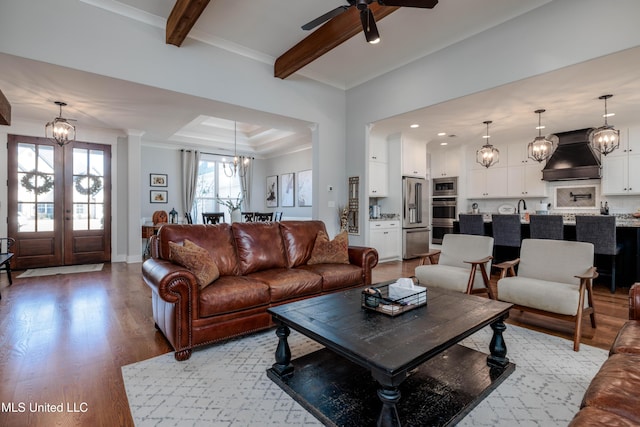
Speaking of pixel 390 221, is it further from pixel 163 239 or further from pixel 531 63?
pixel 163 239

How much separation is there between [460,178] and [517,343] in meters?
5.92

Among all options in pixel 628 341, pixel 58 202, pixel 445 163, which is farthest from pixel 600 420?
pixel 58 202

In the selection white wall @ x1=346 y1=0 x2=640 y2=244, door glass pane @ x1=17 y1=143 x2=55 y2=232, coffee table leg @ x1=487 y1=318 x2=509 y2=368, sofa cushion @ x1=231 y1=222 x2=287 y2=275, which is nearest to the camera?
coffee table leg @ x1=487 y1=318 x2=509 y2=368

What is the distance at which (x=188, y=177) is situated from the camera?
823cm

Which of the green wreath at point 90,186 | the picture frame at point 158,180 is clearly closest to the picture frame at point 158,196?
the picture frame at point 158,180

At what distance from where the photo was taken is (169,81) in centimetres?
397

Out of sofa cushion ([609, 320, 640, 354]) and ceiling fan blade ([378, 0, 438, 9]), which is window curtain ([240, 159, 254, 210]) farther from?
sofa cushion ([609, 320, 640, 354])

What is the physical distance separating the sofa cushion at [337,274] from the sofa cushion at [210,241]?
Result: 2.47 feet

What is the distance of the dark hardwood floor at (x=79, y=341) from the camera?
1764 millimetres

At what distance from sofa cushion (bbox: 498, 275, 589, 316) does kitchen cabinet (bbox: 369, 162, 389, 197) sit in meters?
3.81

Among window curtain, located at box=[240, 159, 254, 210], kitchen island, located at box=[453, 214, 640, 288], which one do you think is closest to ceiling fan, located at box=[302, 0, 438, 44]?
kitchen island, located at box=[453, 214, 640, 288]

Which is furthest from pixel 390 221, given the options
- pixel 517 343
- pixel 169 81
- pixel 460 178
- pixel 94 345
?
pixel 94 345

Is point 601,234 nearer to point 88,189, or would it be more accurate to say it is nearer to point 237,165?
point 237,165

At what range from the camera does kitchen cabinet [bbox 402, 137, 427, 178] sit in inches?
264
